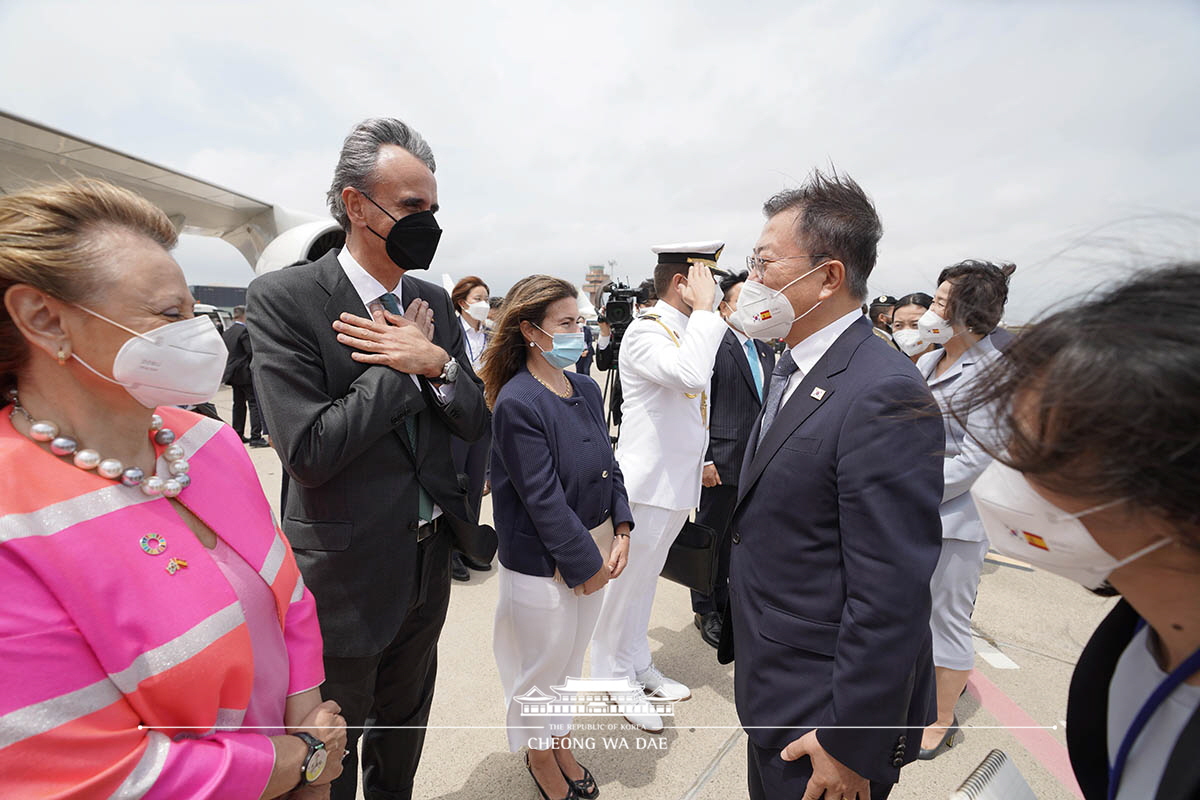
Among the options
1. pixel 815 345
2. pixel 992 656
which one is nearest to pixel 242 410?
pixel 815 345

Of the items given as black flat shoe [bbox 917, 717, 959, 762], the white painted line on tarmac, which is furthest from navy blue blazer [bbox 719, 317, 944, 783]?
the white painted line on tarmac

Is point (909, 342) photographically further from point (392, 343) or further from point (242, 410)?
point (242, 410)

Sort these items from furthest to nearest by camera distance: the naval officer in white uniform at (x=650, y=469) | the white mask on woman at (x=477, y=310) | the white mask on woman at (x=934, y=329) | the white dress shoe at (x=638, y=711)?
1. the white mask on woman at (x=477, y=310)
2. the white mask on woman at (x=934, y=329)
3. the naval officer in white uniform at (x=650, y=469)
4. the white dress shoe at (x=638, y=711)

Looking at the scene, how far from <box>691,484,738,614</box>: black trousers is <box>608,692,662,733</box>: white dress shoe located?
0.92m

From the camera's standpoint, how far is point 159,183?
8211mm

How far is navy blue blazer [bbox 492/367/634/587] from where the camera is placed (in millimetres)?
2070

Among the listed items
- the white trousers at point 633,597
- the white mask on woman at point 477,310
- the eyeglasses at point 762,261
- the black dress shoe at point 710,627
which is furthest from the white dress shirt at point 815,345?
the white mask on woman at point 477,310

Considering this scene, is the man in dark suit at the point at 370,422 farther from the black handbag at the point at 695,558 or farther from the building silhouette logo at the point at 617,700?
the black handbag at the point at 695,558

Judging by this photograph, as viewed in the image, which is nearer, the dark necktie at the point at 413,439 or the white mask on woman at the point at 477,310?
the dark necktie at the point at 413,439

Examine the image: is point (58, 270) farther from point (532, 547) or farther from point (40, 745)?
point (532, 547)

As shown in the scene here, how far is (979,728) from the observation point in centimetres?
292

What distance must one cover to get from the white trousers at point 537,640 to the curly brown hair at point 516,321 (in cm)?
86

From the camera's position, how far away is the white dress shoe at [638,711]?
2.80 m

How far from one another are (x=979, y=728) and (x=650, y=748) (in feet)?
6.10
